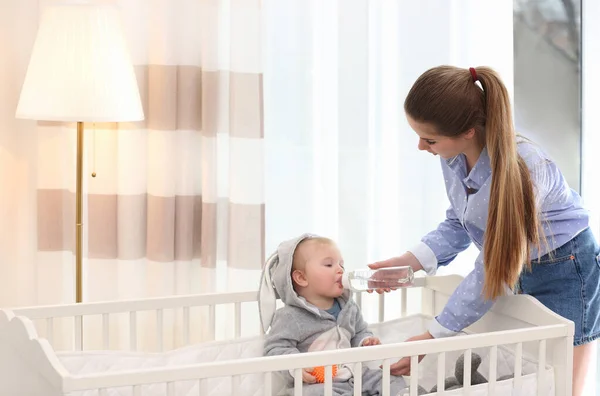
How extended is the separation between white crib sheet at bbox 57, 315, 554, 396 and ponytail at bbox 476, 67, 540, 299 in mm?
243

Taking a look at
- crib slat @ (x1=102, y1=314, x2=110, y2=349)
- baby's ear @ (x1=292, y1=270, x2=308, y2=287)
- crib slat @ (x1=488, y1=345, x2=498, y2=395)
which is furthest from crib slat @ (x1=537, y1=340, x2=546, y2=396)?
crib slat @ (x1=102, y1=314, x2=110, y2=349)

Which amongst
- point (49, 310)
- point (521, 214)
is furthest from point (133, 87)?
point (521, 214)

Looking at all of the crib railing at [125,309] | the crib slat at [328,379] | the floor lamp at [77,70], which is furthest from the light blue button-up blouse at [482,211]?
the floor lamp at [77,70]

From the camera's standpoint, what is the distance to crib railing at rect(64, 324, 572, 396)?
1.47 metres

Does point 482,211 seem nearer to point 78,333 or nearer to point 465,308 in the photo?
point 465,308

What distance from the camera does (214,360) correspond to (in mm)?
2033

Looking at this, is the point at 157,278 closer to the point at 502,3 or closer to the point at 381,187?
the point at 381,187

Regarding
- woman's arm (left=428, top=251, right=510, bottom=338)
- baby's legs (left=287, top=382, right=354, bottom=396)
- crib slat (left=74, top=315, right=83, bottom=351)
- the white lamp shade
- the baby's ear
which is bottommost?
baby's legs (left=287, top=382, right=354, bottom=396)

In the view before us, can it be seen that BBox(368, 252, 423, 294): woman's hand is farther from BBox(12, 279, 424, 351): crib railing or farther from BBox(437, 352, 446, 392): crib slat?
BBox(437, 352, 446, 392): crib slat

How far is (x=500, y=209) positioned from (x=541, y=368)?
1.22ft

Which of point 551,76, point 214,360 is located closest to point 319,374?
point 214,360

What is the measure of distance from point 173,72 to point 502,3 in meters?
1.08

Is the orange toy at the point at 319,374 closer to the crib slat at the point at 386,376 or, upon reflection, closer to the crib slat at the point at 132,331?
the crib slat at the point at 386,376

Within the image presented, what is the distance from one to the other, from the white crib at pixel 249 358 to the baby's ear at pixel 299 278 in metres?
0.12
